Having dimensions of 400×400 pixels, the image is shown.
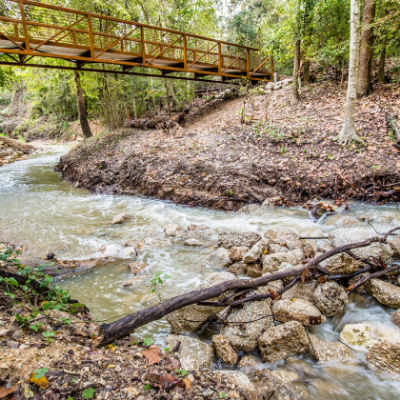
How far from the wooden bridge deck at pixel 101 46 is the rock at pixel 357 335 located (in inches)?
367

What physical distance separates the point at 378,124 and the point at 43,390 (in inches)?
361

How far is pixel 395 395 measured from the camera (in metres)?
2.15

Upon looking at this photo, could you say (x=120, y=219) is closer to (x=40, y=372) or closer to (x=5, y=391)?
(x=40, y=372)

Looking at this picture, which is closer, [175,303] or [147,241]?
[175,303]

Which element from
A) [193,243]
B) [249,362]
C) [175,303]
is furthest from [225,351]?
[193,243]

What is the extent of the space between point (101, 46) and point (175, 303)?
9793 millimetres

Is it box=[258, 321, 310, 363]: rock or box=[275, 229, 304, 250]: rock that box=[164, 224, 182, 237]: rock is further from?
box=[258, 321, 310, 363]: rock

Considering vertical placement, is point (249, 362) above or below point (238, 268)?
below

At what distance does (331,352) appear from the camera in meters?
2.53

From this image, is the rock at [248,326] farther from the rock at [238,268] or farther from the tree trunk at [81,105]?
the tree trunk at [81,105]

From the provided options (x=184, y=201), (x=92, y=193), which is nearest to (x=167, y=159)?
(x=184, y=201)

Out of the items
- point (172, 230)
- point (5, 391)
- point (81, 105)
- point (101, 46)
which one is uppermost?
point (101, 46)

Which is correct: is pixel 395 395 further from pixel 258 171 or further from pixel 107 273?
pixel 258 171

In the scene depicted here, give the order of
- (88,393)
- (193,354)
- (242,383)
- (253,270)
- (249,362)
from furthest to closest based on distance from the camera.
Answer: (253,270) → (249,362) → (193,354) → (242,383) → (88,393)
